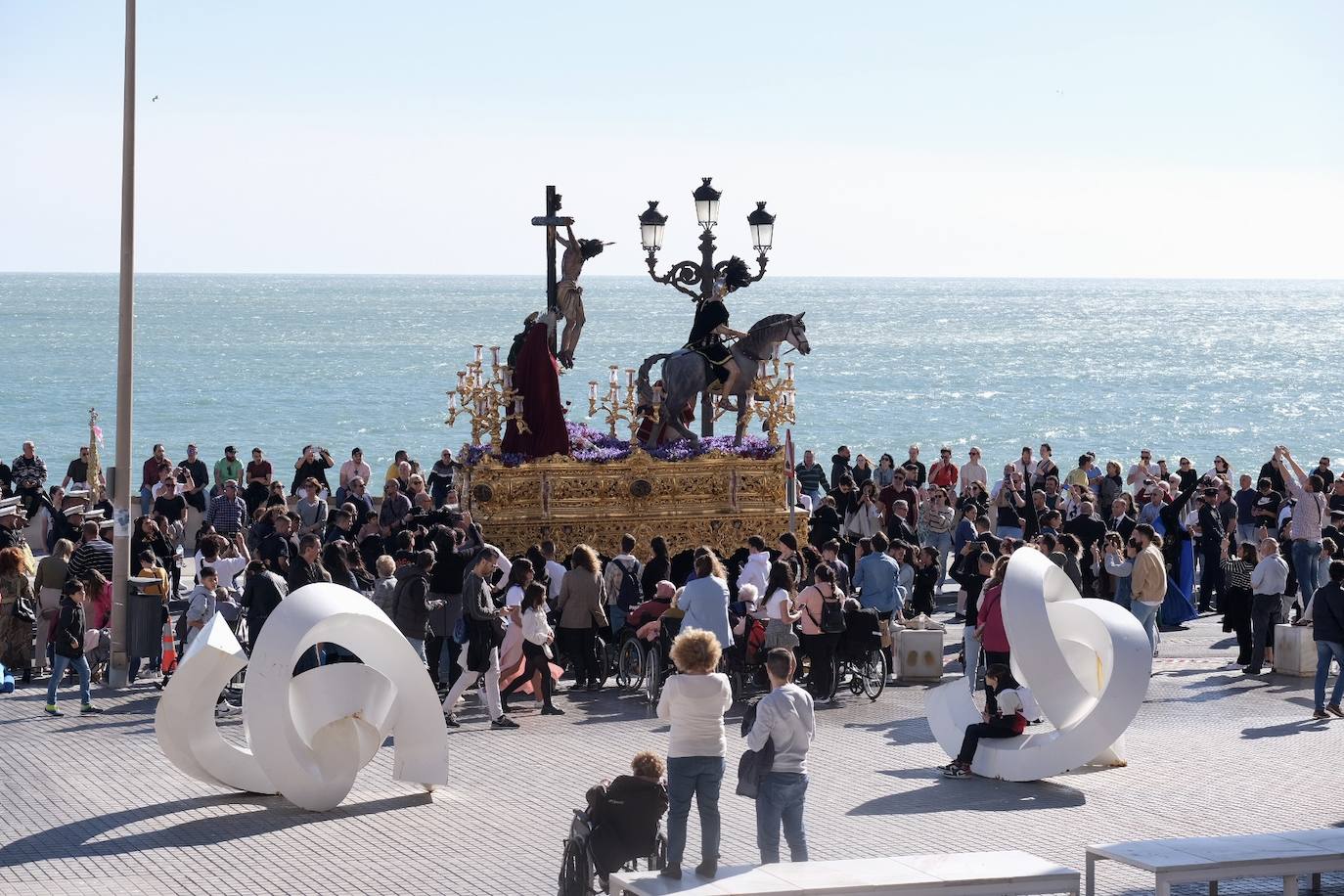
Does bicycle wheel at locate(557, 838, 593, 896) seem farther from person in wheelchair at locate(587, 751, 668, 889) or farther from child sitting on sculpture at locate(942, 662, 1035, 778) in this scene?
child sitting on sculpture at locate(942, 662, 1035, 778)

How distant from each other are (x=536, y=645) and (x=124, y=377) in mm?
4574

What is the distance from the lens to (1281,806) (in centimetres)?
1330

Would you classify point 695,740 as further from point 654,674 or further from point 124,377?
point 124,377

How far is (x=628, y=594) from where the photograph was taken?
1825 cm

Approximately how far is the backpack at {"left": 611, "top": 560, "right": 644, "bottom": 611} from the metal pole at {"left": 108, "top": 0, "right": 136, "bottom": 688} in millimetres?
4482

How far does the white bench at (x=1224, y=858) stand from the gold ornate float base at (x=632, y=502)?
13.4 m

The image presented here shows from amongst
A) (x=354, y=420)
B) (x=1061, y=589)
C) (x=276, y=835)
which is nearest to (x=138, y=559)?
(x=276, y=835)

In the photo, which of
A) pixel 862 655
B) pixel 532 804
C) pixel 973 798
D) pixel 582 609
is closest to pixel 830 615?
pixel 862 655

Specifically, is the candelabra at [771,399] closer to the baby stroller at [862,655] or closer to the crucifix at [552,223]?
the crucifix at [552,223]

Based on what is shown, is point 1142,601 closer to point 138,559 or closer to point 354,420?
point 138,559

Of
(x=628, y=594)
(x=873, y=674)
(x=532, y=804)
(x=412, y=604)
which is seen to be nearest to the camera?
(x=532, y=804)

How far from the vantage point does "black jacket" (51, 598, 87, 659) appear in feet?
53.2

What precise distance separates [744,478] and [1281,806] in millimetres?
11684

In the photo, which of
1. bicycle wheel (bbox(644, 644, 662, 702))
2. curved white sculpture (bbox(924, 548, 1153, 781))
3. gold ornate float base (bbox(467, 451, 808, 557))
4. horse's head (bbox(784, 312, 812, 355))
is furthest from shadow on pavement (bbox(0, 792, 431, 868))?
horse's head (bbox(784, 312, 812, 355))
